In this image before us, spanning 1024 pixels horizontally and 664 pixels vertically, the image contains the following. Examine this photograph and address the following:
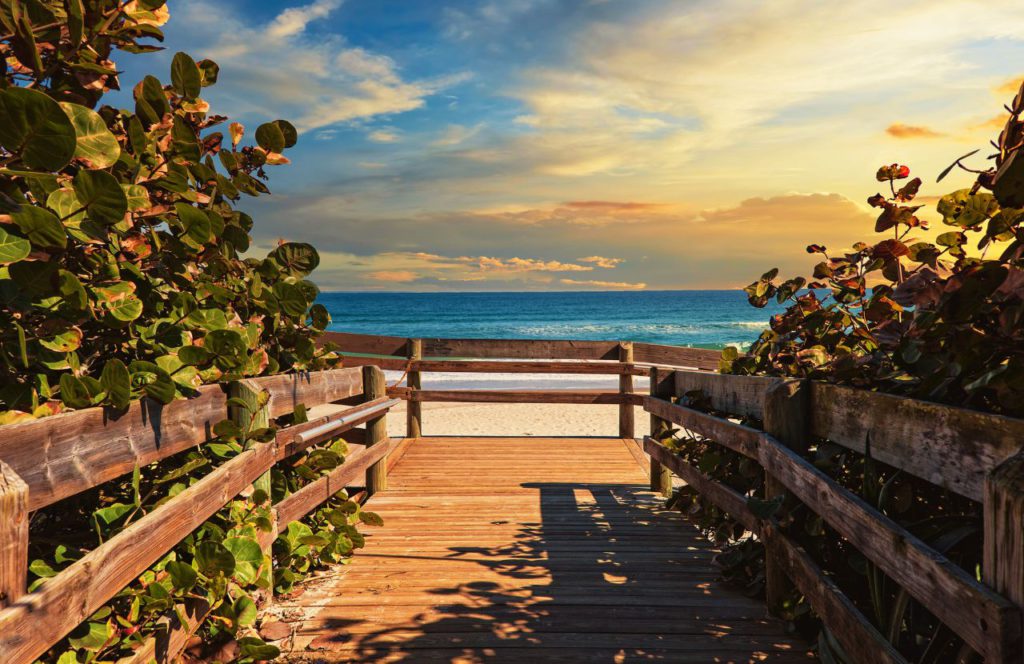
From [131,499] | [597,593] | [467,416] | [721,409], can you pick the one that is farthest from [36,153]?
[467,416]

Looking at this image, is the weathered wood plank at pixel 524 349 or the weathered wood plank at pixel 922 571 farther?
the weathered wood plank at pixel 524 349

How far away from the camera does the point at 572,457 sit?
7.53 m

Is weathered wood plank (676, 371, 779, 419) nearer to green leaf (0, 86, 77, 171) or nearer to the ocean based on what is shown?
green leaf (0, 86, 77, 171)

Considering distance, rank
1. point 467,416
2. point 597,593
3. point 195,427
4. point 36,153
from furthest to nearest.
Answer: point 467,416 → point 597,593 → point 195,427 → point 36,153

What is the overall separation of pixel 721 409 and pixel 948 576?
8.37 feet

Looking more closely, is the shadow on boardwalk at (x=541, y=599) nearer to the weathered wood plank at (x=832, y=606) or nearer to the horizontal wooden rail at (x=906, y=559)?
the weathered wood plank at (x=832, y=606)

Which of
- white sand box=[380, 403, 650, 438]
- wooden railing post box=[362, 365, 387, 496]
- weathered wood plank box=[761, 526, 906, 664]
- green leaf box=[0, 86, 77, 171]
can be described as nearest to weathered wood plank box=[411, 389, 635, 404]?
wooden railing post box=[362, 365, 387, 496]

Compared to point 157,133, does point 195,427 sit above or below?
below

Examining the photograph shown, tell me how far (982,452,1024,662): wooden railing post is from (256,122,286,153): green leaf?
2.77 meters

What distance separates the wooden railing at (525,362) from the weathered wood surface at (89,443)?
584 cm

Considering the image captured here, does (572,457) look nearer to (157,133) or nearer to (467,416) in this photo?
(157,133)

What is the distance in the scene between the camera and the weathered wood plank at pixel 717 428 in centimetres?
336

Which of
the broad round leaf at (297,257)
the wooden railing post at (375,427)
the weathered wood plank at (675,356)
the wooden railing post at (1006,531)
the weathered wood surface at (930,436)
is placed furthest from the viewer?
the weathered wood plank at (675,356)

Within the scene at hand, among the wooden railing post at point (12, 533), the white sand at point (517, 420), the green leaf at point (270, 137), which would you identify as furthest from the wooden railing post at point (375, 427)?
the white sand at point (517, 420)
